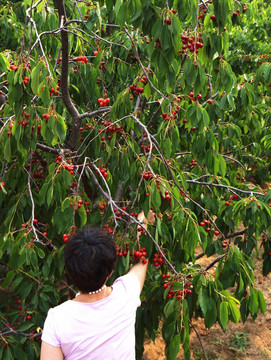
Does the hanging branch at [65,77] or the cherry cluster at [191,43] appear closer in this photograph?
the cherry cluster at [191,43]

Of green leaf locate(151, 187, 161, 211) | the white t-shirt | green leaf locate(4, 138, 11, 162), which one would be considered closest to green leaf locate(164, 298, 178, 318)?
the white t-shirt

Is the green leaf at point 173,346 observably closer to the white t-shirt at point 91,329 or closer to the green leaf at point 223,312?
the green leaf at point 223,312

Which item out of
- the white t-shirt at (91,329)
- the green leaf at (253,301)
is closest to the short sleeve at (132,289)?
the white t-shirt at (91,329)

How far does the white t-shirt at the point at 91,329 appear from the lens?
1553 mm

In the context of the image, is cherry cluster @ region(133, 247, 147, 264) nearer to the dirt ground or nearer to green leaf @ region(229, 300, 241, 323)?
green leaf @ region(229, 300, 241, 323)

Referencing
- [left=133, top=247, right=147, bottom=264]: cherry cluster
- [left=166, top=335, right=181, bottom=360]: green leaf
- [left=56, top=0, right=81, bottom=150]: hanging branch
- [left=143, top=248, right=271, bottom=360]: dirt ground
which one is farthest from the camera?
[left=143, top=248, right=271, bottom=360]: dirt ground

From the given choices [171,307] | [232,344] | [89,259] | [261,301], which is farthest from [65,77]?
[232,344]

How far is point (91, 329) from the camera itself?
1.57 metres

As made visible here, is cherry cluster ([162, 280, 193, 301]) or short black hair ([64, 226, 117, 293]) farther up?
short black hair ([64, 226, 117, 293])

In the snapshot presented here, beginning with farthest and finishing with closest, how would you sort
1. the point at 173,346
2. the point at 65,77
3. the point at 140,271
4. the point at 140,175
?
the point at 65,77 < the point at 140,175 < the point at 140,271 < the point at 173,346

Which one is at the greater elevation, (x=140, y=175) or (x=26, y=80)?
(x=26, y=80)

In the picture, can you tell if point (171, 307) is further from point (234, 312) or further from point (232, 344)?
point (232, 344)

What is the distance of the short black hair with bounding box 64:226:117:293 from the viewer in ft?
5.10

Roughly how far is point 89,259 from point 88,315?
0.23m
